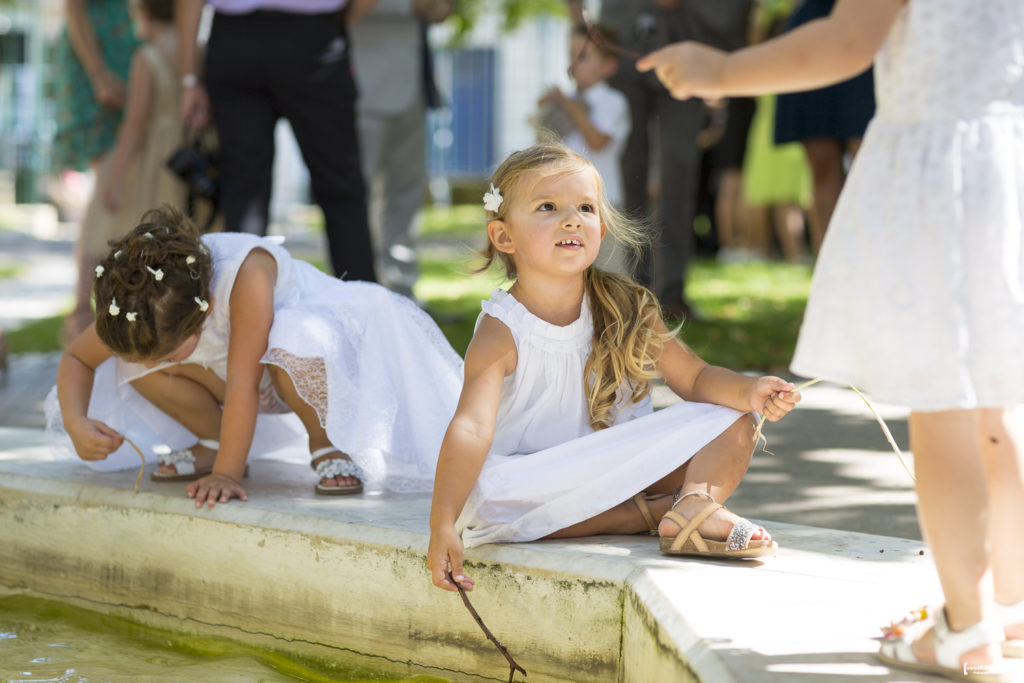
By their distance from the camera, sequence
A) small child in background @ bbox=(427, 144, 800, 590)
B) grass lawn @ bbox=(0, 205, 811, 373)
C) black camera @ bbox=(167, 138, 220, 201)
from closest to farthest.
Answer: small child in background @ bbox=(427, 144, 800, 590)
black camera @ bbox=(167, 138, 220, 201)
grass lawn @ bbox=(0, 205, 811, 373)

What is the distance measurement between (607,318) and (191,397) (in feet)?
4.05

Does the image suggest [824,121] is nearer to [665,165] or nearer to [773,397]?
[665,165]

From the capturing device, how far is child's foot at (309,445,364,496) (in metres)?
3.01

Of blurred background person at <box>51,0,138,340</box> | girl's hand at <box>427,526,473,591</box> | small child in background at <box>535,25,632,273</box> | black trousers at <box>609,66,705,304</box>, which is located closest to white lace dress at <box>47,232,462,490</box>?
girl's hand at <box>427,526,473,591</box>

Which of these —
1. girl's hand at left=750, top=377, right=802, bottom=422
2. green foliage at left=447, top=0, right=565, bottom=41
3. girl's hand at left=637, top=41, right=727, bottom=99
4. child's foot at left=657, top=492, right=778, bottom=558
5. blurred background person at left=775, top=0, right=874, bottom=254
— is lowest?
child's foot at left=657, top=492, right=778, bottom=558

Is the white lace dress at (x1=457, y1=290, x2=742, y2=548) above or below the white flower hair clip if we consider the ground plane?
below

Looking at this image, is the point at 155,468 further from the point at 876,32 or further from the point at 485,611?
the point at 876,32

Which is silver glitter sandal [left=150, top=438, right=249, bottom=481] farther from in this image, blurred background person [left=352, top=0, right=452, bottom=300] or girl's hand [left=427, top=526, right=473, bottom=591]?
blurred background person [left=352, top=0, right=452, bottom=300]

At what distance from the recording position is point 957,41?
1850 mm

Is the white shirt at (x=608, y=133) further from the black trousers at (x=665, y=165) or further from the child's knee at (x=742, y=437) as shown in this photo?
the child's knee at (x=742, y=437)

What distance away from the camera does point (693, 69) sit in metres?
2.01

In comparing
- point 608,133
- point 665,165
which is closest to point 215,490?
point 665,165

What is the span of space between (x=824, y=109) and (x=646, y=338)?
2.63 metres

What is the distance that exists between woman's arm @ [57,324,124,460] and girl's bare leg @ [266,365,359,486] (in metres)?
0.42
